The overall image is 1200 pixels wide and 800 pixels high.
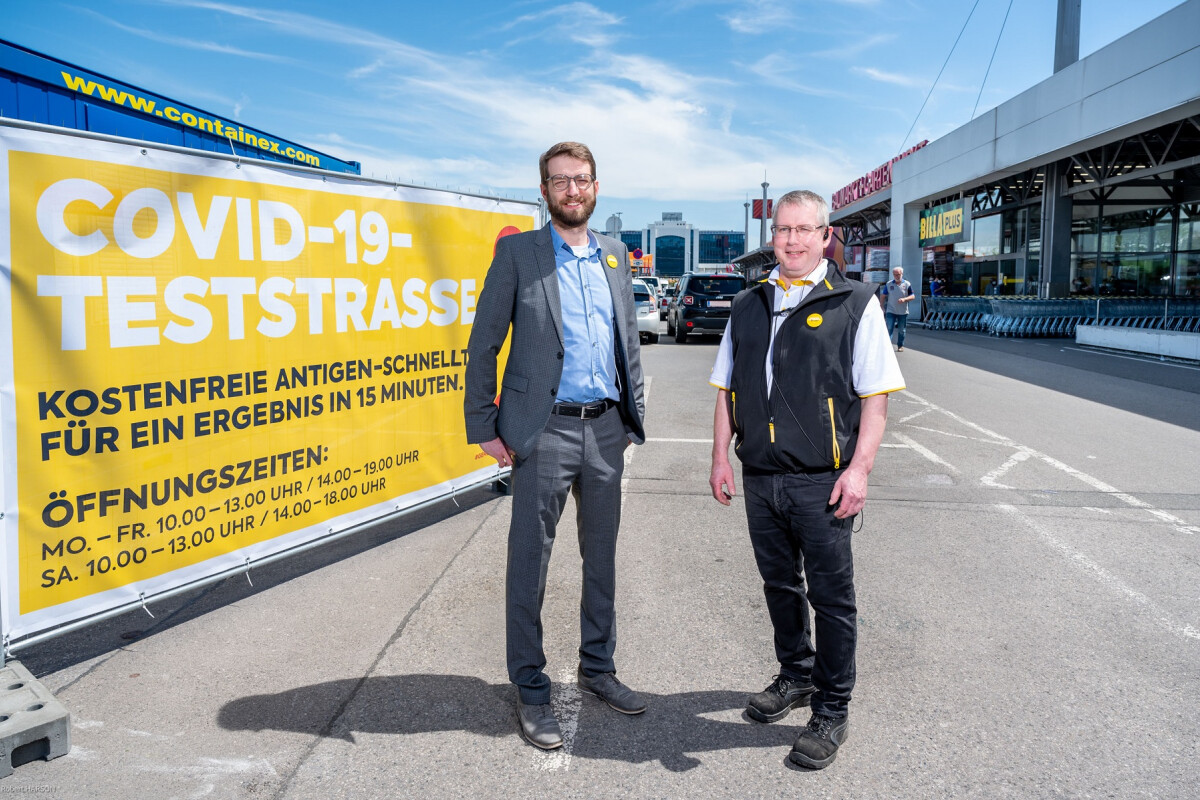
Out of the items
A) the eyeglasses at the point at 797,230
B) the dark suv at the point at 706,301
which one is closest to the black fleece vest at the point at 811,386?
the eyeglasses at the point at 797,230

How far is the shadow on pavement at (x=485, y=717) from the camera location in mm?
3047

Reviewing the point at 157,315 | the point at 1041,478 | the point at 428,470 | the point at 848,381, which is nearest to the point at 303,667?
the point at 157,315

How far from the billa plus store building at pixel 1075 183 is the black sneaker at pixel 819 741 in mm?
18106

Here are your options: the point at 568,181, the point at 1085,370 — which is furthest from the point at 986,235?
the point at 568,181

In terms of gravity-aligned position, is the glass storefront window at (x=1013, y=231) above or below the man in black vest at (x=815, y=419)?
above

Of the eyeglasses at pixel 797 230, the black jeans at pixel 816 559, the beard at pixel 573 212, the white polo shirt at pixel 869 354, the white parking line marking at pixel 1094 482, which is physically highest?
the beard at pixel 573 212

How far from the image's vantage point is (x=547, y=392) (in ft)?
10.3

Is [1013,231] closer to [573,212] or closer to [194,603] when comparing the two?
[573,212]

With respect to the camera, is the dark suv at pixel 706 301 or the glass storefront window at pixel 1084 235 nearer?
the dark suv at pixel 706 301

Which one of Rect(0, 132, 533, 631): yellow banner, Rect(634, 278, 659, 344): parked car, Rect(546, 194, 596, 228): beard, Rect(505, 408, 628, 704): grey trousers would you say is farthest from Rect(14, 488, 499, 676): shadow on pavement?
Rect(634, 278, 659, 344): parked car

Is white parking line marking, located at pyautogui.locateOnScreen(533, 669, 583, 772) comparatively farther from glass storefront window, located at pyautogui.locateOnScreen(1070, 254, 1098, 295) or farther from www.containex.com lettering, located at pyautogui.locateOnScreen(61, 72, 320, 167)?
glass storefront window, located at pyautogui.locateOnScreen(1070, 254, 1098, 295)

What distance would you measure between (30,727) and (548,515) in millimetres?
1844

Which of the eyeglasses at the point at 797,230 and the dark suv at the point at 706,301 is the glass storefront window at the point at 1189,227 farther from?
the eyeglasses at the point at 797,230

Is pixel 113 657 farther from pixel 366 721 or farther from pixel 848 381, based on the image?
pixel 848 381
